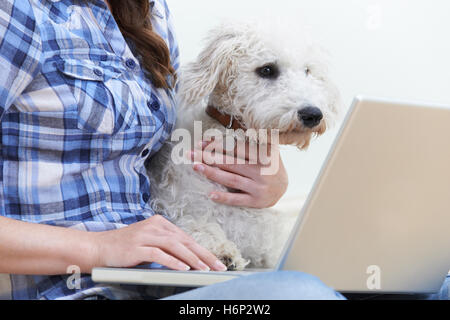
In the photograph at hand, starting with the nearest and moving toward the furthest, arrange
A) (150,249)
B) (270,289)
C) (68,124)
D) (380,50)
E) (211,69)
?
(270,289) → (150,249) → (68,124) → (211,69) → (380,50)

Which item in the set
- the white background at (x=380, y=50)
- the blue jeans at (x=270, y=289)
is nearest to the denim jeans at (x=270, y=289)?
the blue jeans at (x=270, y=289)

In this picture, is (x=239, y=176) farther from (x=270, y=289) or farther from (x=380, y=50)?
(x=380, y=50)

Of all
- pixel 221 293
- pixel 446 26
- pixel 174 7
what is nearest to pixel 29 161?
pixel 221 293

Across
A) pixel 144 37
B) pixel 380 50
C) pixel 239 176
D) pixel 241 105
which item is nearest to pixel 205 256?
pixel 239 176

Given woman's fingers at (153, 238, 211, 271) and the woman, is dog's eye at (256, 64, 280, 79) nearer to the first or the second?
the woman

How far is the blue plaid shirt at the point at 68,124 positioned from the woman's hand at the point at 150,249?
60 millimetres

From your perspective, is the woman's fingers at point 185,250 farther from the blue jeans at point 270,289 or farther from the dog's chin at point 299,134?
the dog's chin at point 299,134

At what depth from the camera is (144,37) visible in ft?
3.94

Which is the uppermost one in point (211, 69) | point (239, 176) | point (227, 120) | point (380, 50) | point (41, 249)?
point (380, 50)

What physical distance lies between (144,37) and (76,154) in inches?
14.4

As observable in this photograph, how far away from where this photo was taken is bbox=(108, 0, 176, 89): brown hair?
3.90 feet

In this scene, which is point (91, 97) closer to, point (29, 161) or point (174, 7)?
point (29, 161)
